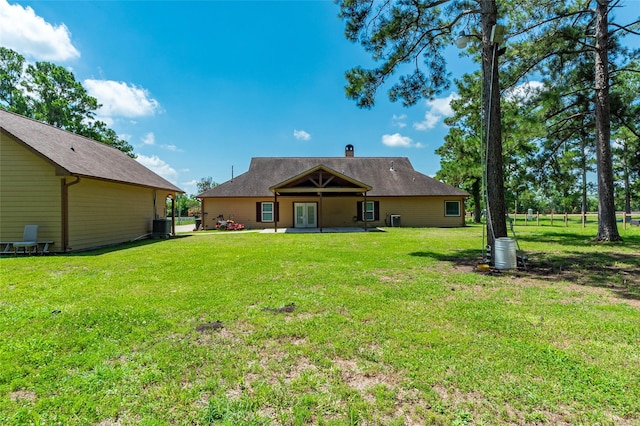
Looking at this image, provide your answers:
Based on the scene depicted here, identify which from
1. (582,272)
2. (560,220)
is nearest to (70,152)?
(582,272)

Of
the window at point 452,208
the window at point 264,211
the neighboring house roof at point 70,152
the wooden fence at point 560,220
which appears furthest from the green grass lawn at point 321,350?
the wooden fence at point 560,220

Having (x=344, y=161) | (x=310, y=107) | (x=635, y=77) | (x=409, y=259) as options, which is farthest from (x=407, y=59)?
(x=635, y=77)

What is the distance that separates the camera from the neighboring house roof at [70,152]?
909 centimetres

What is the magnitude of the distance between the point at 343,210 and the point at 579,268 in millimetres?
14861

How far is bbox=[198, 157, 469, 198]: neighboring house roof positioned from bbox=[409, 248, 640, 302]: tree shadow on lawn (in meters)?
12.6

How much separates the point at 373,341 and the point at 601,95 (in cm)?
1310

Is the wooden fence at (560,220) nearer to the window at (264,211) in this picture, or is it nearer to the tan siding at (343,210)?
the tan siding at (343,210)

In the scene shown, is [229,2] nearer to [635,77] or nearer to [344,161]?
[344,161]

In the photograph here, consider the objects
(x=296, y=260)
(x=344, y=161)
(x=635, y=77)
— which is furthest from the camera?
(x=344, y=161)

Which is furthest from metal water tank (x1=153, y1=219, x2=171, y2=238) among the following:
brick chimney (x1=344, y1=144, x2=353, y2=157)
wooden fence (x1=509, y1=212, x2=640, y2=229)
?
wooden fence (x1=509, y1=212, x2=640, y2=229)

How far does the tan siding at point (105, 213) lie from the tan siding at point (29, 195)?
487 millimetres

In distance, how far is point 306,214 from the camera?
20.4m

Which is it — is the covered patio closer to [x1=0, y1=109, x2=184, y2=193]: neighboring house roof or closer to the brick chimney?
[x1=0, y1=109, x2=184, y2=193]: neighboring house roof

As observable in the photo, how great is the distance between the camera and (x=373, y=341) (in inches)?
118
